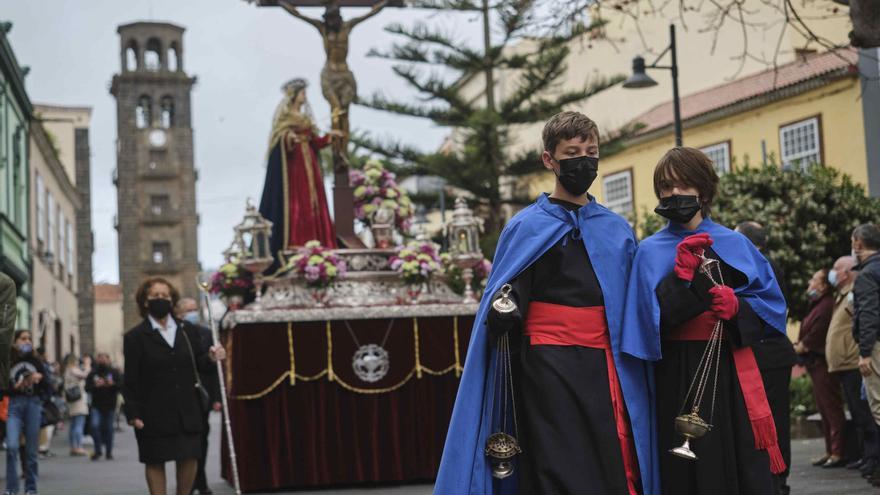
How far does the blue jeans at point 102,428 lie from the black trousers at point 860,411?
38.6 feet

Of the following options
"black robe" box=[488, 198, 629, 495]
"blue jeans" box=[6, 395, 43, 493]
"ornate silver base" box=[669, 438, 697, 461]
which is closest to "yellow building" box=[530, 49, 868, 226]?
"blue jeans" box=[6, 395, 43, 493]

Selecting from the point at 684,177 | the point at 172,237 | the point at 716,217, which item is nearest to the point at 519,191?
the point at 716,217

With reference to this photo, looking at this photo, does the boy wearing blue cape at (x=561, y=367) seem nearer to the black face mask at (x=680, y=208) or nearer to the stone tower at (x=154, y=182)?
the black face mask at (x=680, y=208)

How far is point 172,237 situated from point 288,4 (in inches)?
2786

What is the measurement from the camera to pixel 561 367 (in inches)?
218

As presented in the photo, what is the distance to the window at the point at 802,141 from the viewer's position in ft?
100

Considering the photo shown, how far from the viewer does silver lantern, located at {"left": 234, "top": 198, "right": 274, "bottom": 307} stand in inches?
473

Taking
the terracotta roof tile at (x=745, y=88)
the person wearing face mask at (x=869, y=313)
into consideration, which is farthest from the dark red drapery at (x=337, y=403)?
the terracotta roof tile at (x=745, y=88)

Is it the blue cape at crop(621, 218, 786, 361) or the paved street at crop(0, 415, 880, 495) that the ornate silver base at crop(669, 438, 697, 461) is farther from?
the paved street at crop(0, 415, 880, 495)

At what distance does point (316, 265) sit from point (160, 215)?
7226cm

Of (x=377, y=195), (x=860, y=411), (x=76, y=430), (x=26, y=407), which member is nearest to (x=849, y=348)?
(x=860, y=411)

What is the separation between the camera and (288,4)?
44.3 feet

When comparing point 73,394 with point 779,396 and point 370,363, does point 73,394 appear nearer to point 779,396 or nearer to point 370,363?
point 370,363

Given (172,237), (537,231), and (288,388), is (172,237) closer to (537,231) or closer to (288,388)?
(288,388)
